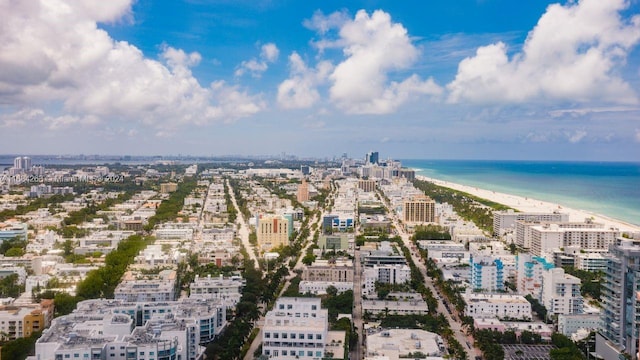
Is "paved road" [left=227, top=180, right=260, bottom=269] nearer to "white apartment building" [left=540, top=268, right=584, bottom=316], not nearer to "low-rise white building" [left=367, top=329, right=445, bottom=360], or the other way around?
"low-rise white building" [left=367, top=329, right=445, bottom=360]

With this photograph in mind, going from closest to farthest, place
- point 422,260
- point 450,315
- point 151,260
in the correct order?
1. point 450,315
2. point 151,260
3. point 422,260

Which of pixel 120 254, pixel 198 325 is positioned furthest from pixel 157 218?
pixel 198 325

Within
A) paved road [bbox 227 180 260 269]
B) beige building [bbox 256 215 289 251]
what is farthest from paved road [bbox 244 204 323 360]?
paved road [bbox 227 180 260 269]

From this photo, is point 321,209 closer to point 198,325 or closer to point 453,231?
point 453,231

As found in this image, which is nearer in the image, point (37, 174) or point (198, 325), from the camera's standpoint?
point (198, 325)

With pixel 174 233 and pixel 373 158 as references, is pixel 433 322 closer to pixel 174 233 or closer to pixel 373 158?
pixel 174 233

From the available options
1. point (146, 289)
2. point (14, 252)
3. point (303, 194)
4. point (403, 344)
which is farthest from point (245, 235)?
point (303, 194)
